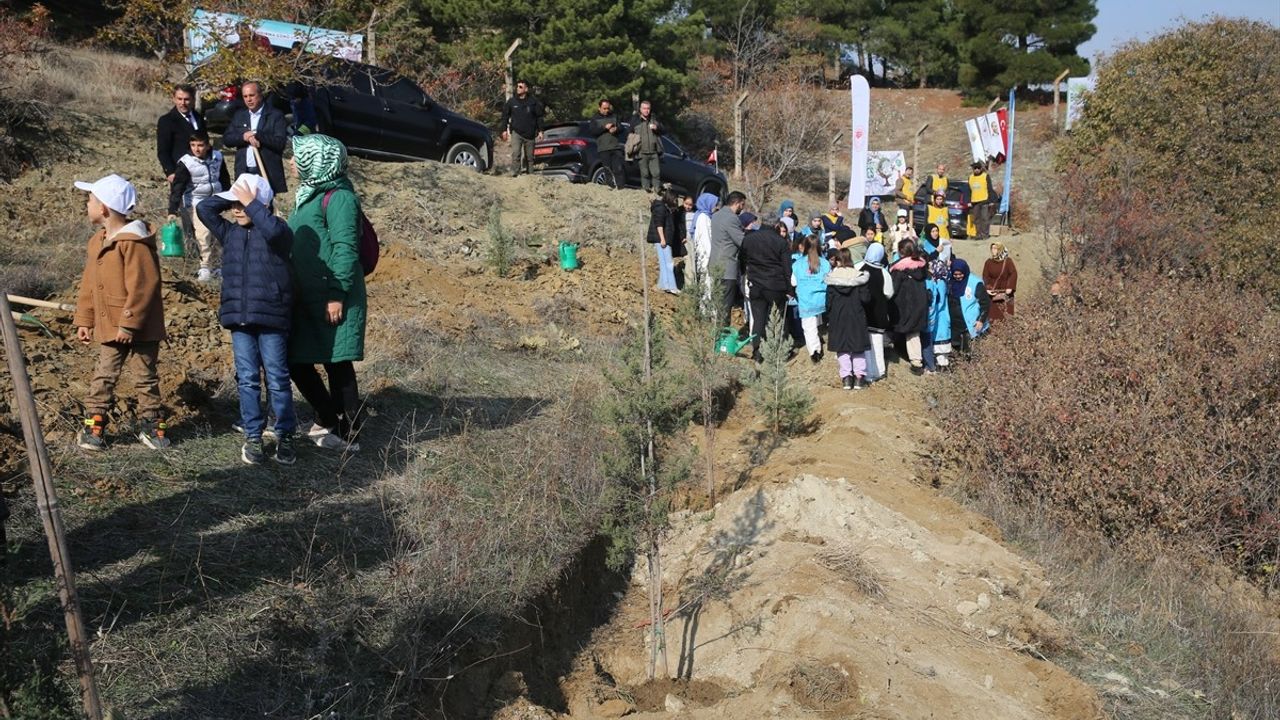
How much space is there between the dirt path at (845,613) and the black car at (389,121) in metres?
8.53

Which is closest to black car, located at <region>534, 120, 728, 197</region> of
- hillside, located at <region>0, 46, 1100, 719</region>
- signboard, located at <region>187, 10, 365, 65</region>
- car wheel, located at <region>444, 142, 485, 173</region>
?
car wheel, located at <region>444, 142, 485, 173</region>

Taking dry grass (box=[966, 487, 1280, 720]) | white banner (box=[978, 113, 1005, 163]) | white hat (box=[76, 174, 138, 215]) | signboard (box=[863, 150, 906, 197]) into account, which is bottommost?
dry grass (box=[966, 487, 1280, 720])

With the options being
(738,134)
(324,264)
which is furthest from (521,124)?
(738,134)

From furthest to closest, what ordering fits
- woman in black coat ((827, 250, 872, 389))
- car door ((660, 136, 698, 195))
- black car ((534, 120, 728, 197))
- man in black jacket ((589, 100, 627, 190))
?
car door ((660, 136, 698, 195))
black car ((534, 120, 728, 197))
man in black jacket ((589, 100, 627, 190))
woman in black coat ((827, 250, 872, 389))

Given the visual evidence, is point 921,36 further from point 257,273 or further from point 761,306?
point 257,273

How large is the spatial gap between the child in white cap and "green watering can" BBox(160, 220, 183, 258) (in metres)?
4.53

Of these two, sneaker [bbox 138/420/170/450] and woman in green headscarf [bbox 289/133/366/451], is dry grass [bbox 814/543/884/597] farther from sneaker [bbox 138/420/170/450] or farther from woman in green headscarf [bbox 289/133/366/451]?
sneaker [bbox 138/420/170/450]

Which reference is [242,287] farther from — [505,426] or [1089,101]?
[1089,101]

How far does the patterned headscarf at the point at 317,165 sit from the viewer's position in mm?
6273

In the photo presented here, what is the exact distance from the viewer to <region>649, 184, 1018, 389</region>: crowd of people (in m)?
11.5

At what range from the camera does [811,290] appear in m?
12.0

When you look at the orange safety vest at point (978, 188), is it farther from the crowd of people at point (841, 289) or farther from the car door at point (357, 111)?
the car door at point (357, 111)

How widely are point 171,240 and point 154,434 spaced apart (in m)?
4.71

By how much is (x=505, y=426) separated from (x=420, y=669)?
3508 millimetres
